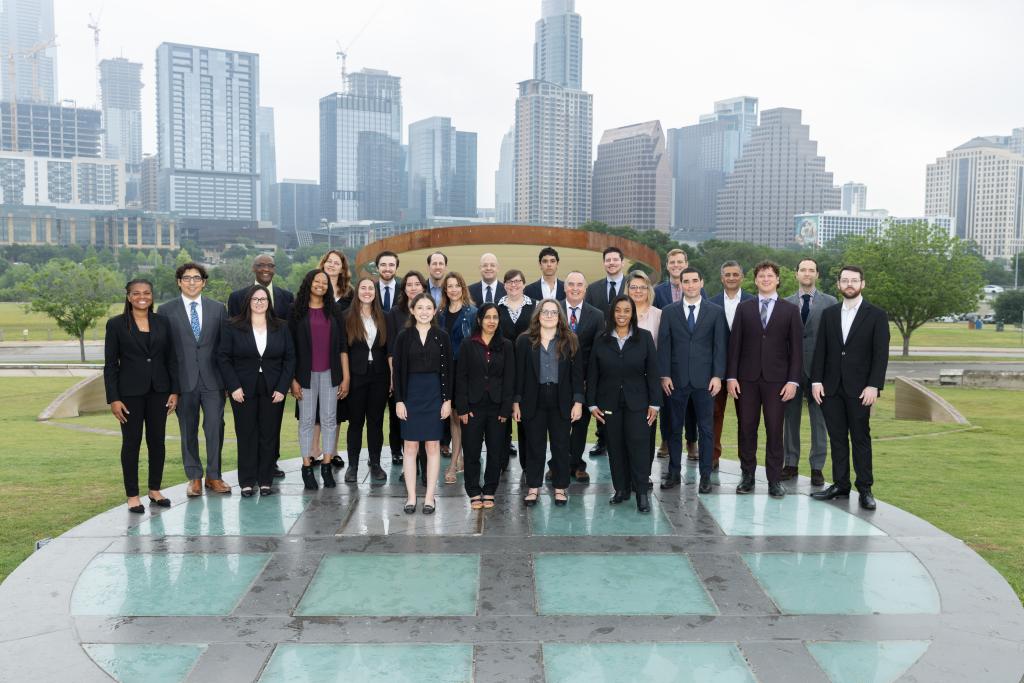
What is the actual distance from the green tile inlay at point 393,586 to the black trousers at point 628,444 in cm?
172

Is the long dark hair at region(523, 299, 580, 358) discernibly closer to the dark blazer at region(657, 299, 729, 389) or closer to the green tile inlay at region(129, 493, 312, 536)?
the dark blazer at region(657, 299, 729, 389)

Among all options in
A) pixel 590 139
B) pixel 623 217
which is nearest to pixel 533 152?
pixel 590 139

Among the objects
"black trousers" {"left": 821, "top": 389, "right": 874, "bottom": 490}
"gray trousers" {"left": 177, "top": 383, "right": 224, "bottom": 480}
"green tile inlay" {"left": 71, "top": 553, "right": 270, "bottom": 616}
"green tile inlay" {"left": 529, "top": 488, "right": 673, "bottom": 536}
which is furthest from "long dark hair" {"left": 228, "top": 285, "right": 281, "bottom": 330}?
"black trousers" {"left": 821, "top": 389, "right": 874, "bottom": 490}

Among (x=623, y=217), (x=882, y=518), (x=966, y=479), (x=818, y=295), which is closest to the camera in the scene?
(x=882, y=518)

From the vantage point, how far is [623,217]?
537 feet

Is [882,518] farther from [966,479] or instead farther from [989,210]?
[989,210]

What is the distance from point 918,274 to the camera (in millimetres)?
33719

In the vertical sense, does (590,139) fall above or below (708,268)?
above

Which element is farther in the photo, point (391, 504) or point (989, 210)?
point (989, 210)

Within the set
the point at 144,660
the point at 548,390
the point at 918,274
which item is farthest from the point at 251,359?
the point at 918,274

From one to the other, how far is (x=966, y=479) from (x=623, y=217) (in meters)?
159

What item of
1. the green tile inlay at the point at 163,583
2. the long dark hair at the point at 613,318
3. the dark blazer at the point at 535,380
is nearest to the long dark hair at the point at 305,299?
the dark blazer at the point at 535,380

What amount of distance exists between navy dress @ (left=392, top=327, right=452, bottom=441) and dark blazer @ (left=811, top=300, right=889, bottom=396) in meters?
3.26

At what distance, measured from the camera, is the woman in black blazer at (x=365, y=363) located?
6.79 m
